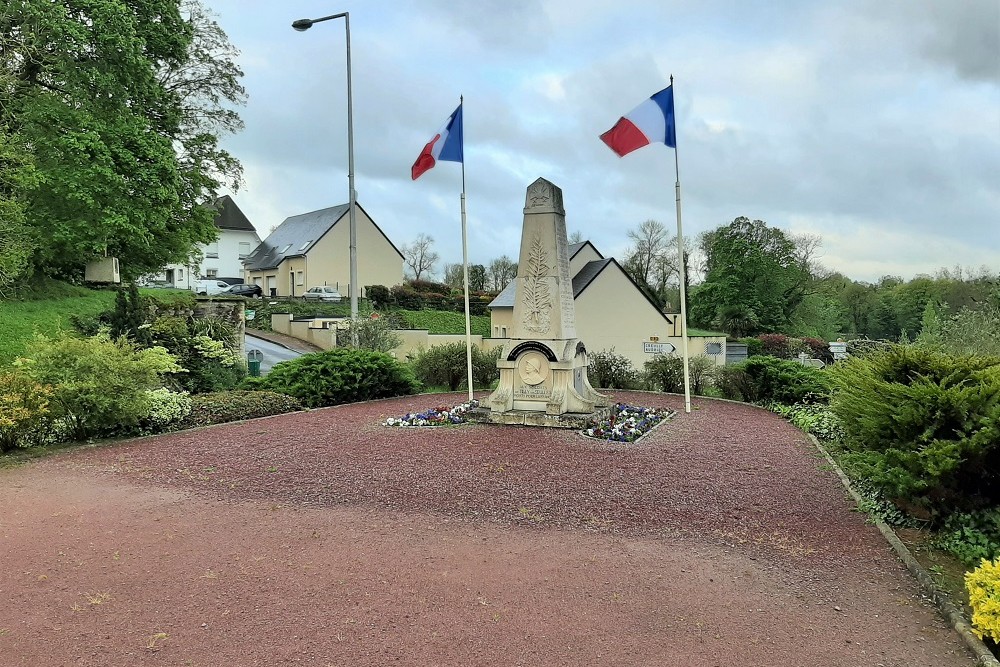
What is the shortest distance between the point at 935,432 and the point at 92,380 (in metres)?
10.9

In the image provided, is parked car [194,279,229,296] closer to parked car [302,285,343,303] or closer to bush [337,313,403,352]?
parked car [302,285,343,303]

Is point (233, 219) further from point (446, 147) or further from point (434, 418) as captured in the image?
point (434, 418)

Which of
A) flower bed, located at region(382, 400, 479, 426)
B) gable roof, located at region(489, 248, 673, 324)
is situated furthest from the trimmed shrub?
flower bed, located at region(382, 400, 479, 426)

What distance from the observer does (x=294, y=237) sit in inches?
1822

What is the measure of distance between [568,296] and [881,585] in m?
7.72

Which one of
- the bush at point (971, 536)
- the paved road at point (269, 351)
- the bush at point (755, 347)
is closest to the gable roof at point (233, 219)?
the paved road at point (269, 351)

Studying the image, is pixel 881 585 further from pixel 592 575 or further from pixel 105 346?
pixel 105 346

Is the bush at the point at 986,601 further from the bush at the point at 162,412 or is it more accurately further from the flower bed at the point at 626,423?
the bush at the point at 162,412

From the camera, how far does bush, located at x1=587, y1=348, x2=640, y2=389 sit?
17.1 m

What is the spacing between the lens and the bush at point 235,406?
1113cm

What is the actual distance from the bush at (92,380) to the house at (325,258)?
30.9 meters

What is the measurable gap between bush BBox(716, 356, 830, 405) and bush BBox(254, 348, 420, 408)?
26.4ft

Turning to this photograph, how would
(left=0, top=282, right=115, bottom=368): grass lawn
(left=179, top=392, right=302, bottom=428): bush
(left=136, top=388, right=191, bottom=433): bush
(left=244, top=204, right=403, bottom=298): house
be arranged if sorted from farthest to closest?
(left=244, top=204, right=403, bottom=298): house
(left=0, top=282, right=115, bottom=368): grass lawn
(left=179, top=392, right=302, bottom=428): bush
(left=136, top=388, right=191, bottom=433): bush

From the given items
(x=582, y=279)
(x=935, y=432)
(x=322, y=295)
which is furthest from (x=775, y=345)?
(x=935, y=432)
